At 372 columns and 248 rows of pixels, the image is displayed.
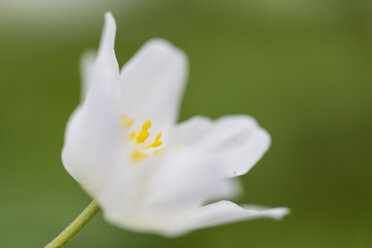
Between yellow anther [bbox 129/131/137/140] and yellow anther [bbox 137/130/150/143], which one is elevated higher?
yellow anther [bbox 129/131/137/140]

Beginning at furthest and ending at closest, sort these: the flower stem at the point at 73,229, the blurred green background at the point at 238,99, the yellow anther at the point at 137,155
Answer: the blurred green background at the point at 238,99 < the yellow anther at the point at 137,155 < the flower stem at the point at 73,229

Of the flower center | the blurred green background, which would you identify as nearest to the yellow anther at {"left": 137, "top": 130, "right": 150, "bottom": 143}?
the flower center

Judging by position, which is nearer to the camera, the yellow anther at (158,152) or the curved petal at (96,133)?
the curved petal at (96,133)

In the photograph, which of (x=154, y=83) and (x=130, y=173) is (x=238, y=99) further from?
(x=130, y=173)

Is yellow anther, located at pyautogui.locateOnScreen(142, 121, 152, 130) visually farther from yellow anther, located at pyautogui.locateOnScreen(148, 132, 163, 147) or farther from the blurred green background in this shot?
the blurred green background

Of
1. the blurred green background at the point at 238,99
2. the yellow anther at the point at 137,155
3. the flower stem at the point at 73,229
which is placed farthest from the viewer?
the blurred green background at the point at 238,99

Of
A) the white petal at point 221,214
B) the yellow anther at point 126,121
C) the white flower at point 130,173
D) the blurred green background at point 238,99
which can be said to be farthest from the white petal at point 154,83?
the blurred green background at point 238,99

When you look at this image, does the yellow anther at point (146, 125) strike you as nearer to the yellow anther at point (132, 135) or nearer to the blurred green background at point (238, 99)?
the yellow anther at point (132, 135)

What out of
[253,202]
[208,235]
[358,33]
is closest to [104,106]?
[208,235]
